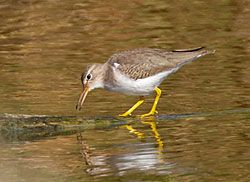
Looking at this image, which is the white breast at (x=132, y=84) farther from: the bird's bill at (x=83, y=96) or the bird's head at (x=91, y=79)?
the bird's bill at (x=83, y=96)

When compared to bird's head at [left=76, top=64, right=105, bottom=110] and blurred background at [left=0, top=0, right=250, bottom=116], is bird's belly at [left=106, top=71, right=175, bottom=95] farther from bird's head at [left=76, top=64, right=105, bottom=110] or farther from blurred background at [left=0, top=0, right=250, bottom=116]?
blurred background at [left=0, top=0, right=250, bottom=116]

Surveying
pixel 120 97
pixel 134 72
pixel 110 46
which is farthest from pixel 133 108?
pixel 110 46

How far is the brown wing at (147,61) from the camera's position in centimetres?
1436

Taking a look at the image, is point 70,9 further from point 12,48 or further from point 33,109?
point 33,109

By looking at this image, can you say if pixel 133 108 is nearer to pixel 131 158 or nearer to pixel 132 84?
pixel 132 84

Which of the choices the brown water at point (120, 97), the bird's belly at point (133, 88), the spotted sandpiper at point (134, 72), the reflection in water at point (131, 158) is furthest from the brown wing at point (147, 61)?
the reflection in water at point (131, 158)

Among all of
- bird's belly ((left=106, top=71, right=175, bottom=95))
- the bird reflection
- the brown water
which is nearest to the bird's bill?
the brown water

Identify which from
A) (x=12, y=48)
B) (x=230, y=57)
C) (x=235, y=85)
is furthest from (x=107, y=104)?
(x=12, y=48)

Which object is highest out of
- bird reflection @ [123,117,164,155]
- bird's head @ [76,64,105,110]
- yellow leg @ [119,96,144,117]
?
bird's head @ [76,64,105,110]

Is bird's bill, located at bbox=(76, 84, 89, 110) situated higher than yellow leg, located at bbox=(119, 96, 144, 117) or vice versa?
bird's bill, located at bbox=(76, 84, 89, 110)

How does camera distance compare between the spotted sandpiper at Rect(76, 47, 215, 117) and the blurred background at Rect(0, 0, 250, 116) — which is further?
the blurred background at Rect(0, 0, 250, 116)

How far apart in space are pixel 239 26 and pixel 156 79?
5736 mm

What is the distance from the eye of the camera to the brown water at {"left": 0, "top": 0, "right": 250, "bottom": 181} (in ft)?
38.9

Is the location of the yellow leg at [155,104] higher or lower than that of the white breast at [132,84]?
lower
